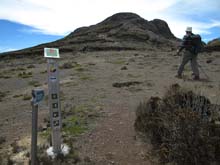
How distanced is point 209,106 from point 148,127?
4.25 ft

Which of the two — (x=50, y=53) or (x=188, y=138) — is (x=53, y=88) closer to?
(x=50, y=53)

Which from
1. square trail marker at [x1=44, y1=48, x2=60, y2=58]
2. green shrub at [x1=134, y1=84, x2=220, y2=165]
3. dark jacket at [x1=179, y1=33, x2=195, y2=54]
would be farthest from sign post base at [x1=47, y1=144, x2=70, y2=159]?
dark jacket at [x1=179, y1=33, x2=195, y2=54]

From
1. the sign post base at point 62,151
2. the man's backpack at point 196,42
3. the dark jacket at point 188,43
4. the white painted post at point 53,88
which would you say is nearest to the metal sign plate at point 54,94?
the white painted post at point 53,88

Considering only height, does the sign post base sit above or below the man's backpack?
below

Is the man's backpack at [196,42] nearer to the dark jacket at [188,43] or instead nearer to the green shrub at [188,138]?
the dark jacket at [188,43]

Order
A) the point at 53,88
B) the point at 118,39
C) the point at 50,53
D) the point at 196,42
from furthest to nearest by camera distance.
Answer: the point at 118,39 → the point at 196,42 → the point at 53,88 → the point at 50,53

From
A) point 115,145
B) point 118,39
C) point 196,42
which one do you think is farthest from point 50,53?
point 118,39

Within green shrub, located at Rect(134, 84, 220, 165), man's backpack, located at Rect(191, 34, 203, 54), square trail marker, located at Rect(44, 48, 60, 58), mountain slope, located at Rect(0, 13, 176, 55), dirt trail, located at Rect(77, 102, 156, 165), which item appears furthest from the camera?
mountain slope, located at Rect(0, 13, 176, 55)

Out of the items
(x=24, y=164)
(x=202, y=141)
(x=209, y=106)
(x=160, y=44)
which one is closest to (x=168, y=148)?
(x=202, y=141)

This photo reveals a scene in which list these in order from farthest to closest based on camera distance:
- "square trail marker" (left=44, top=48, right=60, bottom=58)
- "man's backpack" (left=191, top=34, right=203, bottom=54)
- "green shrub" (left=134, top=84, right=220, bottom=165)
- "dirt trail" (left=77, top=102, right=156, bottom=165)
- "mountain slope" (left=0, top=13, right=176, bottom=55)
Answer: "mountain slope" (left=0, top=13, right=176, bottom=55), "man's backpack" (left=191, top=34, right=203, bottom=54), "dirt trail" (left=77, top=102, right=156, bottom=165), "square trail marker" (left=44, top=48, right=60, bottom=58), "green shrub" (left=134, top=84, right=220, bottom=165)

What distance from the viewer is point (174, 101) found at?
6543mm

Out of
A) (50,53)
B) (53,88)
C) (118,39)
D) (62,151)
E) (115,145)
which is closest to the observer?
(50,53)

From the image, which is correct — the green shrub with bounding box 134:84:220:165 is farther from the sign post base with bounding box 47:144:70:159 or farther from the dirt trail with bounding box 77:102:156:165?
the sign post base with bounding box 47:144:70:159

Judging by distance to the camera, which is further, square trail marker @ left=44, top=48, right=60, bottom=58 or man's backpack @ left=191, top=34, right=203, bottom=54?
man's backpack @ left=191, top=34, right=203, bottom=54
